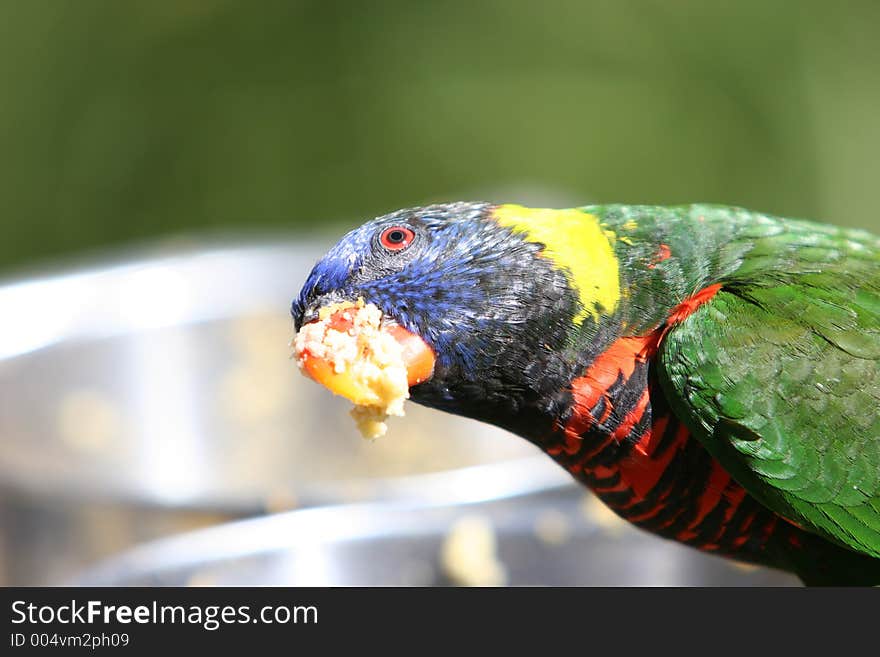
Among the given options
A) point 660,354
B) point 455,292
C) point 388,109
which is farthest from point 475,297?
point 388,109

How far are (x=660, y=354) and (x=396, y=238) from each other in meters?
0.39

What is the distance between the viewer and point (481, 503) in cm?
181

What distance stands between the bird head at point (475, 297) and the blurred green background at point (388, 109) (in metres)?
3.20

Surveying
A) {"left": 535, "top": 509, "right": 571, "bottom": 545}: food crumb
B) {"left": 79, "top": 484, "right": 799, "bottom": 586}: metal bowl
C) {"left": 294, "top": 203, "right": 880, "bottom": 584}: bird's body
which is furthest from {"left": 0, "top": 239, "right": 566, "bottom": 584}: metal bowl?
{"left": 294, "top": 203, "right": 880, "bottom": 584}: bird's body

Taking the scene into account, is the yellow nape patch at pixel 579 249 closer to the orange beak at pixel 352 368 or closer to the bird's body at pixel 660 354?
the bird's body at pixel 660 354

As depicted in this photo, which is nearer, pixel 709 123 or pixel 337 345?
pixel 337 345

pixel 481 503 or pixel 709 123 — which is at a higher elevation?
pixel 709 123

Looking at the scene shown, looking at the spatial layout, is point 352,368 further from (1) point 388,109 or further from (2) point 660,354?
(1) point 388,109

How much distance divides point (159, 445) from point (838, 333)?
1.76 m

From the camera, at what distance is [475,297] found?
130cm

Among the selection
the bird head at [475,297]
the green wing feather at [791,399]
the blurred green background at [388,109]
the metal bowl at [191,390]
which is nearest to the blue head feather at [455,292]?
the bird head at [475,297]

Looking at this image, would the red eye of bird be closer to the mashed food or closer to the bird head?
the bird head
